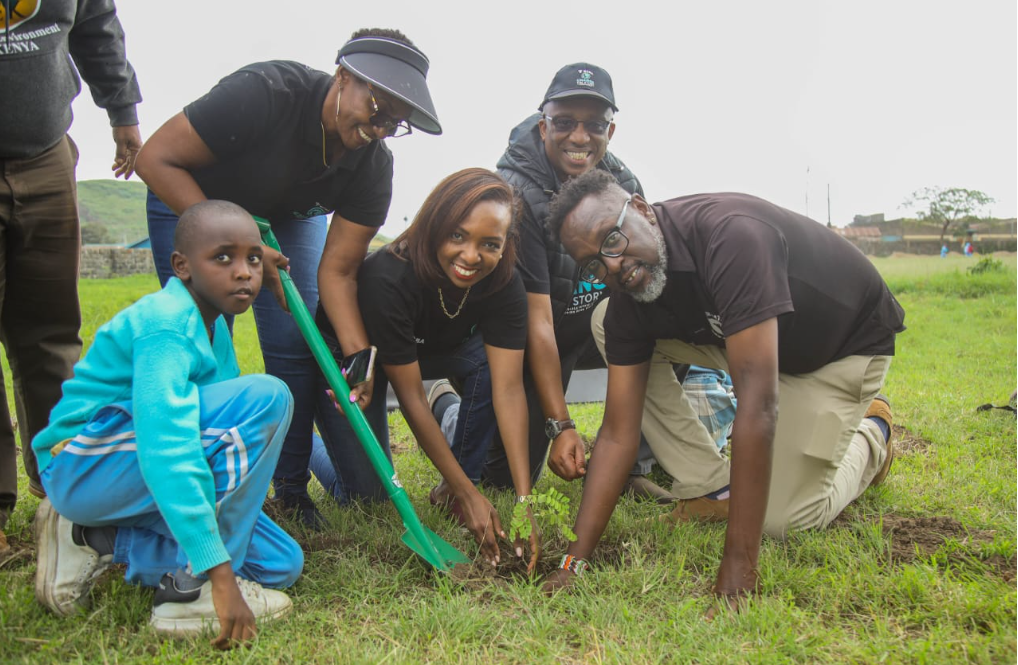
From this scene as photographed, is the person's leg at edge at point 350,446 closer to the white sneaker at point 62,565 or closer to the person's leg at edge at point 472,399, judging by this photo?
the person's leg at edge at point 472,399

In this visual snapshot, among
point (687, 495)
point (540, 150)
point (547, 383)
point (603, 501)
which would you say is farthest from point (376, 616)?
point (540, 150)

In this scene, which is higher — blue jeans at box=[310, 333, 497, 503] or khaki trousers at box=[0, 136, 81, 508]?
khaki trousers at box=[0, 136, 81, 508]

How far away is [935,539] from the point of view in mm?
3064

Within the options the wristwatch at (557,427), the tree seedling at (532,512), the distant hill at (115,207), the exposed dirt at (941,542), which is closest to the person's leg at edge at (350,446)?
the wristwatch at (557,427)

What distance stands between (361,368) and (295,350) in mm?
512

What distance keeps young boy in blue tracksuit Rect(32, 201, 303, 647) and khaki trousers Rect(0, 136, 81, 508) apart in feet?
3.00

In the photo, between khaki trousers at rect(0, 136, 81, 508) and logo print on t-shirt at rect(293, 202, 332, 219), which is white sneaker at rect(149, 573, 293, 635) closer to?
khaki trousers at rect(0, 136, 81, 508)

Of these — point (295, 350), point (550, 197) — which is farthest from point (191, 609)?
point (550, 197)

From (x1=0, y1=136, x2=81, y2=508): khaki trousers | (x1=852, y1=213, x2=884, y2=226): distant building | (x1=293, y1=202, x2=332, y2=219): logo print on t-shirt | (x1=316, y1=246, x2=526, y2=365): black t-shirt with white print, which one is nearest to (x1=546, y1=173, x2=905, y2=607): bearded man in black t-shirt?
(x1=316, y1=246, x2=526, y2=365): black t-shirt with white print

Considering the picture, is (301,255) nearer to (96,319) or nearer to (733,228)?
(733,228)

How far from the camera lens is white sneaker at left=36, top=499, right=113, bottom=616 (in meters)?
2.46

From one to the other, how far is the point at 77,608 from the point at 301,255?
1.66 metres

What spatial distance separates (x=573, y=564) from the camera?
2.81 m

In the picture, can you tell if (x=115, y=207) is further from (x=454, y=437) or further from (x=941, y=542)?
(x=941, y=542)
